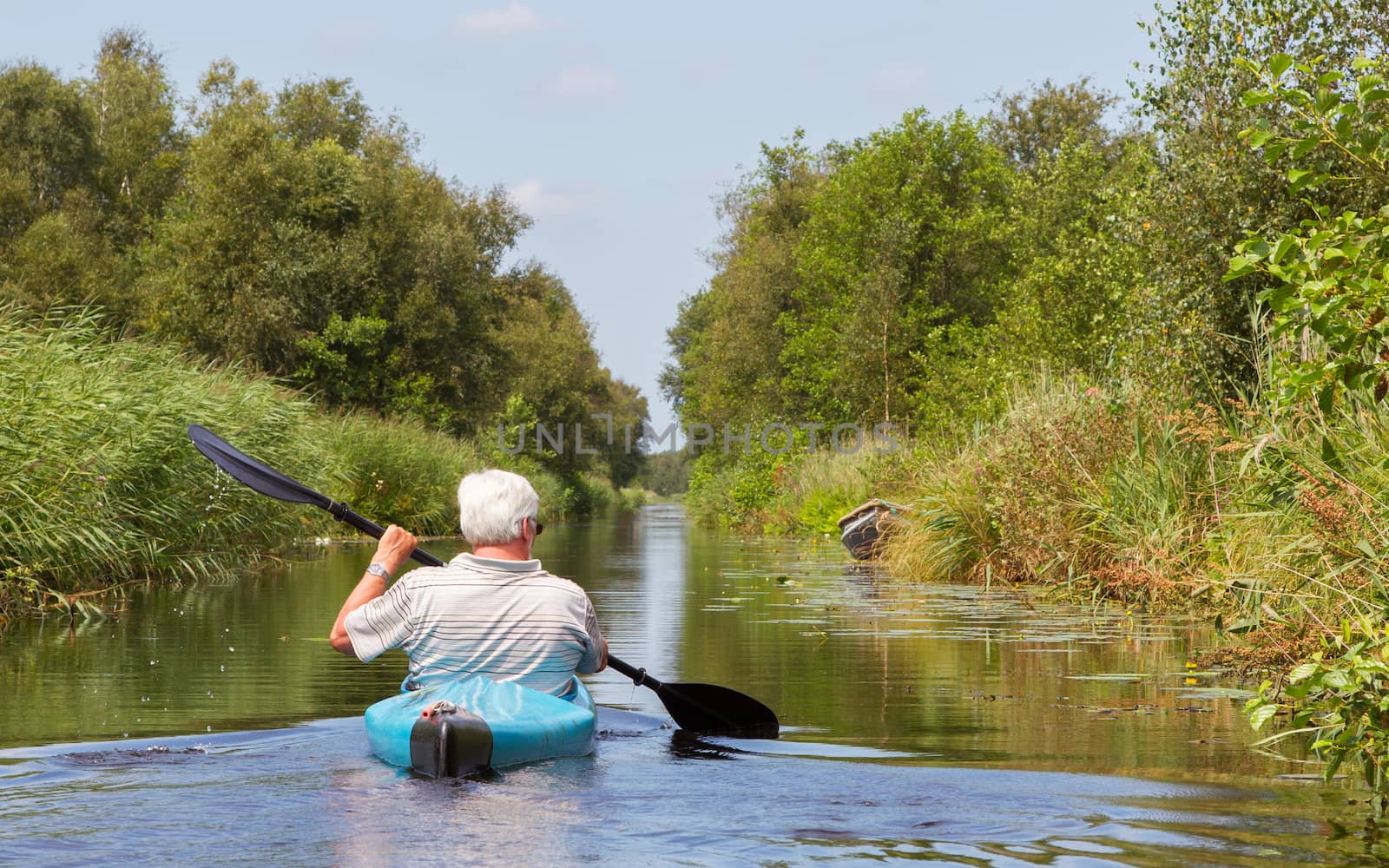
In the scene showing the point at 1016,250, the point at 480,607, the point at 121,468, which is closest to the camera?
the point at 480,607

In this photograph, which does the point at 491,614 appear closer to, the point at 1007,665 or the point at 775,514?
the point at 1007,665

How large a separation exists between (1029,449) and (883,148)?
25.1 m

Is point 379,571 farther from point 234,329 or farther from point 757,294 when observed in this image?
point 757,294

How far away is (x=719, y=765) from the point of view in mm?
6680

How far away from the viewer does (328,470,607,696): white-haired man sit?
6379 millimetres

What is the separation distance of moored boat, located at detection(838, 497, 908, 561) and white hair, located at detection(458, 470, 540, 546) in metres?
14.5

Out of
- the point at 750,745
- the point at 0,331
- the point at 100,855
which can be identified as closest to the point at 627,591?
the point at 0,331

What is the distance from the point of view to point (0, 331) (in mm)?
13547

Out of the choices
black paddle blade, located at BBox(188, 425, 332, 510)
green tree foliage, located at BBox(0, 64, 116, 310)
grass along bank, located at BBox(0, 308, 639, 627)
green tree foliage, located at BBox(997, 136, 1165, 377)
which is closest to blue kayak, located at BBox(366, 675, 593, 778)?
black paddle blade, located at BBox(188, 425, 332, 510)

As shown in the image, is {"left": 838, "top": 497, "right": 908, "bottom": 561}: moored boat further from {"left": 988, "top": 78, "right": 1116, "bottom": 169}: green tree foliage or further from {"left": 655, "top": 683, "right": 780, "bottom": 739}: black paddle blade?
{"left": 988, "top": 78, "right": 1116, "bottom": 169}: green tree foliage

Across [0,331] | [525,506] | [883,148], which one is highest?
[883,148]

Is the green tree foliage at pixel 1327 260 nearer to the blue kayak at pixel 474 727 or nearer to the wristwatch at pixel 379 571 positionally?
the blue kayak at pixel 474 727

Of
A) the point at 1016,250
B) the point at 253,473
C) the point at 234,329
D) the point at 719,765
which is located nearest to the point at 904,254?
the point at 1016,250

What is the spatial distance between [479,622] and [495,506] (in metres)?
0.52
